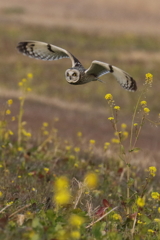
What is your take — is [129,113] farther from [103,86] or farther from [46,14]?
[46,14]

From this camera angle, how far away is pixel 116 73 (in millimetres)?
4406

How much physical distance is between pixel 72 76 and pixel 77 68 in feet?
0.51

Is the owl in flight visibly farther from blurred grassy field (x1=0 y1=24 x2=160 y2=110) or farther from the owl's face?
blurred grassy field (x1=0 y1=24 x2=160 y2=110)

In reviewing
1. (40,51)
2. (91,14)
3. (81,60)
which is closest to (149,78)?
(40,51)

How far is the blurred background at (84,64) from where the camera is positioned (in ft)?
44.3

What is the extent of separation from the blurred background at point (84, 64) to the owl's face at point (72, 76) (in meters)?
0.55

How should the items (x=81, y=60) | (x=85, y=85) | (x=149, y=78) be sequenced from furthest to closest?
(x=81, y=60) → (x=85, y=85) → (x=149, y=78)

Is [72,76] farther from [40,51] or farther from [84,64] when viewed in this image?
[84,64]

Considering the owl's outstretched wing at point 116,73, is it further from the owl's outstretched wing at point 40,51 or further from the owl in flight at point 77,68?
the owl's outstretched wing at point 40,51

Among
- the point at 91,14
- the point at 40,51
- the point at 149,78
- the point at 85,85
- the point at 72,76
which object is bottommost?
the point at 91,14

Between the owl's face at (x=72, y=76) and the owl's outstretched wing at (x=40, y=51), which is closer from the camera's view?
the owl's face at (x=72, y=76)

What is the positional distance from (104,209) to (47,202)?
0.62m

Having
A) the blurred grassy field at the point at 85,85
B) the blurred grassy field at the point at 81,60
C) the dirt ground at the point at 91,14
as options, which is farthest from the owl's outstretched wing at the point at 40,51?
the dirt ground at the point at 91,14

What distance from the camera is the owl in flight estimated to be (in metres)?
4.30
